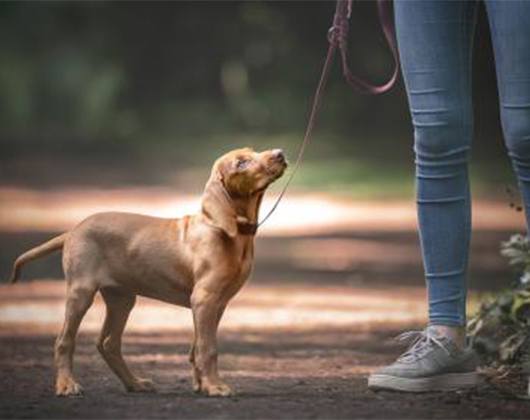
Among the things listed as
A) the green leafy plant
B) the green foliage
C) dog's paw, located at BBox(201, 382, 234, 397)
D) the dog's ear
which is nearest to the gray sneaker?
dog's paw, located at BBox(201, 382, 234, 397)

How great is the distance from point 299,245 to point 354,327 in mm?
5170

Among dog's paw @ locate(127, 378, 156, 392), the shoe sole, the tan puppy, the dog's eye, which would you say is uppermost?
the dog's eye

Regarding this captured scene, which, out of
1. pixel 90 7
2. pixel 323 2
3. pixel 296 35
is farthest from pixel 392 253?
pixel 90 7

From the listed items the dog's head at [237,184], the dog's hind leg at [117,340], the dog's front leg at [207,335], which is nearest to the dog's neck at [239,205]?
the dog's head at [237,184]

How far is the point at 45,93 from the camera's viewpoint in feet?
104

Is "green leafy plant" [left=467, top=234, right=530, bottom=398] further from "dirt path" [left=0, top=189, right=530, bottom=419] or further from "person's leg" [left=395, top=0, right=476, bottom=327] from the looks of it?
"person's leg" [left=395, top=0, right=476, bottom=327]

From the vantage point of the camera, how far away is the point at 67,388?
5477 millimetres

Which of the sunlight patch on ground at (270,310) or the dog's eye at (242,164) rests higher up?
the dog's eye at (242,164)

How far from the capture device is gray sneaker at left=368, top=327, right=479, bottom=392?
17.6ft

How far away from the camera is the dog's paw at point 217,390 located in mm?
5418

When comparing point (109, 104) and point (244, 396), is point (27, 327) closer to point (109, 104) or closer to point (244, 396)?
point (244, 396)

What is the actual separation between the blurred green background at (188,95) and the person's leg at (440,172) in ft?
48.3

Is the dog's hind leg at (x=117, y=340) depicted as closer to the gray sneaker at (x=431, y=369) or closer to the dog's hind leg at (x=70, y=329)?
the dog's hind leg at (x=70, y=329)

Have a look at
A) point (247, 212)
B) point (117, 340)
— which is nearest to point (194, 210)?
point (117, 340)
